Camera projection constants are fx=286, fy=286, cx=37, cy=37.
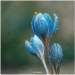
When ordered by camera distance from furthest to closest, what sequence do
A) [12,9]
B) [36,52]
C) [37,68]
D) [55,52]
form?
[12,9]
[37,68]
[36,52]
[55,52]

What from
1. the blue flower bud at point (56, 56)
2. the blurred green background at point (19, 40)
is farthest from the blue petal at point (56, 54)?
the blurred green background at point (19, 40)

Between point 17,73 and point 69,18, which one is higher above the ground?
point 69,18

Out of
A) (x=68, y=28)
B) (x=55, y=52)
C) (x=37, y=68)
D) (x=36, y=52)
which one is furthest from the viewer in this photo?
(x=68, y=28)

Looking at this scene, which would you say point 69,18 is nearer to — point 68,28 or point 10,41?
point 68,28

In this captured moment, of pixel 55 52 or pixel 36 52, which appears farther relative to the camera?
pixel 36 52

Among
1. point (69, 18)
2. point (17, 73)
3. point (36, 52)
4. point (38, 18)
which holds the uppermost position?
point (69, 18)

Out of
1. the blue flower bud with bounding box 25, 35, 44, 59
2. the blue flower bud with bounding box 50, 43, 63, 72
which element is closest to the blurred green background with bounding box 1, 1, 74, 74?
the blue flower bud with bounding box 25, 35, 44, 59

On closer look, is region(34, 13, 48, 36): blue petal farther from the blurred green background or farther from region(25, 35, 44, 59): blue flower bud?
the blurred green background

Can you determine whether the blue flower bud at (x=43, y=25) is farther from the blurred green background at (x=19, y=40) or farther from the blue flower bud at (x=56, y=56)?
the blurred green background at (x=19, y=40)

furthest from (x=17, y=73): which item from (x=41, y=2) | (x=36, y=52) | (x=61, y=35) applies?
(x=36, y=52)
